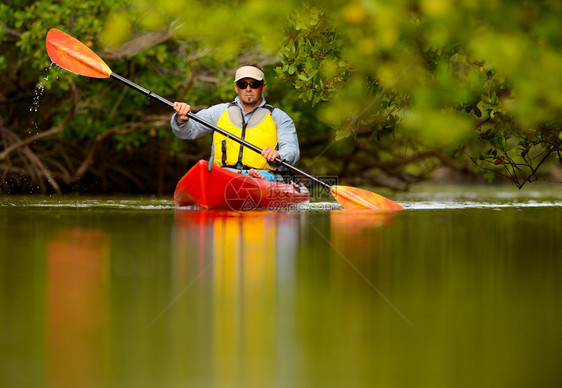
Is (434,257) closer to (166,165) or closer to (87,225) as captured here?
(87,225)

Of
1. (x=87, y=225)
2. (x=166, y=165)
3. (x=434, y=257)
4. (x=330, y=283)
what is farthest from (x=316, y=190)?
(x=330, y=283)

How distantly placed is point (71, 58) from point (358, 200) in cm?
283

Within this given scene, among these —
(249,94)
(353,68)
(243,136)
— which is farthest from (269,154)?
(353,68)

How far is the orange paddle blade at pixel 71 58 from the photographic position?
297 inches

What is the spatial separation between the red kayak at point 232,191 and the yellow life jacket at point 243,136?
0.91 feet

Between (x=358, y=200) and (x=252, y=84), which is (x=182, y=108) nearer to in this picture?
(x=252, y=84)

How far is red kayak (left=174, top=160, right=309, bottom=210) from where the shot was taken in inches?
277

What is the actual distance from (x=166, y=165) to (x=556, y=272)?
10.5 meters

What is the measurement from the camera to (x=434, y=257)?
4016mm

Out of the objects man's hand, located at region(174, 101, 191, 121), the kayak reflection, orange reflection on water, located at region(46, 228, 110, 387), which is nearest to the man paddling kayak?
man's hand, located at region(174, 101, 191, 121)

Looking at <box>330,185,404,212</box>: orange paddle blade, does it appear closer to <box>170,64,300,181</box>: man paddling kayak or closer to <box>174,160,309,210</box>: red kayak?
<box>174,160,309,210</box>: red kayak

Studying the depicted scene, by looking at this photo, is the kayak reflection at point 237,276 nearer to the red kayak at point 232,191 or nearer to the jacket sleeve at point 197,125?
the red kayak at point 232,191

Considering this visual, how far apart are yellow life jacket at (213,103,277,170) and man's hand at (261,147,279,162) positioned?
0.27 meters

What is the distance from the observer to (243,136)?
738 centimetres
